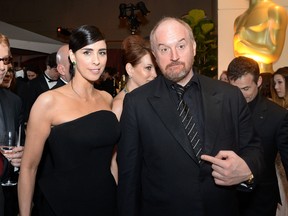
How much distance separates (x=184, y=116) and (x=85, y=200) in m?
0.76

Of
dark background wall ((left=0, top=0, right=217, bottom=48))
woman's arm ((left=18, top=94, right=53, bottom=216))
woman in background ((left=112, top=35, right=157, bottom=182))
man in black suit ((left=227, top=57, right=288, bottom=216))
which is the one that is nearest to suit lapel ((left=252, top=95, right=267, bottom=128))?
man in black suit ((left=227, top=57, right=288, bottom=216))

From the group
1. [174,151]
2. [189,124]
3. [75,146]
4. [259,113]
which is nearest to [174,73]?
[189,124]

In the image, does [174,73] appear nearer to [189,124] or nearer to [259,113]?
[189,124]

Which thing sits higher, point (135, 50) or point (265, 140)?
point (135, 50)

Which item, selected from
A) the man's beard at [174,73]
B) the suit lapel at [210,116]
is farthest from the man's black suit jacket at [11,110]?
the suit lapel at [210,116]

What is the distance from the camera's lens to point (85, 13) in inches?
468

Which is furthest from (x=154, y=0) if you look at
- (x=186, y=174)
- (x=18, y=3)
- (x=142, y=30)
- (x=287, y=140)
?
(x=186, y=174)

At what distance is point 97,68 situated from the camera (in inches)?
80.3

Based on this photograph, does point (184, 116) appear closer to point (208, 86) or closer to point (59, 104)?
point (208, 86)

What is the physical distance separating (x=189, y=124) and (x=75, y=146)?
65 cm

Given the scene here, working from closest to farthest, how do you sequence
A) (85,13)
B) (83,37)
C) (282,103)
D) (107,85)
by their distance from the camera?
1. (83,37)
2. (282,103)
3. (107,85)
4. (85,13)

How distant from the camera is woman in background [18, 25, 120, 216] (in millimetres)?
1936

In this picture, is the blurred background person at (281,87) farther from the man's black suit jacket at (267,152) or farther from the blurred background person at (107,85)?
the blurred background person at (107,85)

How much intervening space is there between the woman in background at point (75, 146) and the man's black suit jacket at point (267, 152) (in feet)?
3.46
